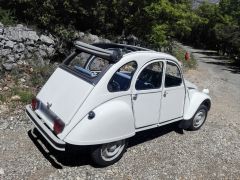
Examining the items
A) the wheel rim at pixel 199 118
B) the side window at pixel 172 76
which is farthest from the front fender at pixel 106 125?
the wheel rim at pixel 199 118

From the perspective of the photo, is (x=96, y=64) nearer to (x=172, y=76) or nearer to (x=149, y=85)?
(x=149, y=85)

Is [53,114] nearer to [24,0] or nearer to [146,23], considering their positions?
[24,0]

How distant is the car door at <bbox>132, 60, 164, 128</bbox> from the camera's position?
5829mm

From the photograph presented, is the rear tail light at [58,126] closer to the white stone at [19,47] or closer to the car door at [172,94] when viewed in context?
the car door at [172,94]

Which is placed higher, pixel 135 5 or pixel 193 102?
pixel 135 5

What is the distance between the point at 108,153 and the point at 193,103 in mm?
2637

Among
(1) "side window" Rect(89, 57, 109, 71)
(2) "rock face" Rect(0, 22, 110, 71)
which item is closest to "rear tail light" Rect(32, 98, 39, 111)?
(1) "side window" Rect(89, 57, 109, 71)

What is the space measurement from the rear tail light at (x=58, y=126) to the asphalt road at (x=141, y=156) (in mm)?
390

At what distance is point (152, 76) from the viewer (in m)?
6.35

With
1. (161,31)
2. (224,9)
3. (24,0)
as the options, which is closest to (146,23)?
(161,31)

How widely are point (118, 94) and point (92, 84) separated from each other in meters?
0.50

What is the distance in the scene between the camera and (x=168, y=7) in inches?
595

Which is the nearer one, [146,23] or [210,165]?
[210,165]

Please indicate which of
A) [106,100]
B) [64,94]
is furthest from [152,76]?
[64,94]
